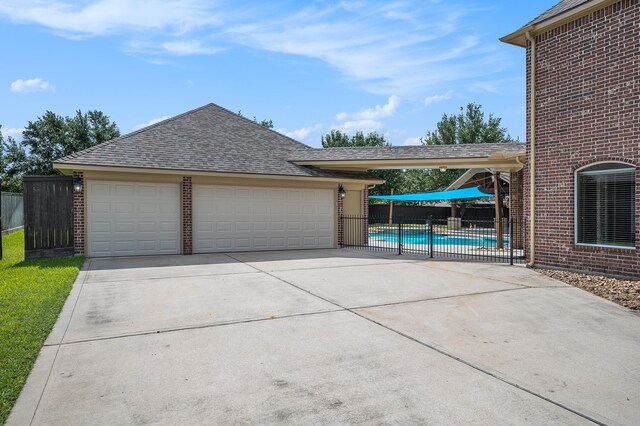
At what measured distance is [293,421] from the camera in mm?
3119

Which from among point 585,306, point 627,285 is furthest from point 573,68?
point 585,306

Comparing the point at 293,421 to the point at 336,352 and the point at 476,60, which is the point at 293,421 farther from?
the point at 476,60

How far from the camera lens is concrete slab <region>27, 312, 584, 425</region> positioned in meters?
3.19

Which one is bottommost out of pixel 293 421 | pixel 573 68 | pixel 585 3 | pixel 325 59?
pixel 293 421

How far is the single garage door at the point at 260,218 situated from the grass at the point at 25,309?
386 centimetres

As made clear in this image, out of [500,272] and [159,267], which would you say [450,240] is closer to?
[500,272]

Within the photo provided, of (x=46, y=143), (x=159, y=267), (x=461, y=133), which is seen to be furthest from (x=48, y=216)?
(x=461, y=133)

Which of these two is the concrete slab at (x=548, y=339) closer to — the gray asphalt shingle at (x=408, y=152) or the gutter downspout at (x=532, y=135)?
the gutter downspout at (x=532, y=135)

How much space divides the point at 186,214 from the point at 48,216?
372 cm

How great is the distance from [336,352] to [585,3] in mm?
9182

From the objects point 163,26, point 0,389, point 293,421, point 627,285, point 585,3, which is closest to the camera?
Result: point 293,421

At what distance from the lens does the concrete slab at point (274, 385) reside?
319 centimetres

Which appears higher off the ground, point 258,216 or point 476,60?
point 476,60

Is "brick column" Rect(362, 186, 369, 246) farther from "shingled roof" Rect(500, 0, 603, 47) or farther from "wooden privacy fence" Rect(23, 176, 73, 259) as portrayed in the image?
"wooden privacy fence" Rect(23, 176, 73, 259)
